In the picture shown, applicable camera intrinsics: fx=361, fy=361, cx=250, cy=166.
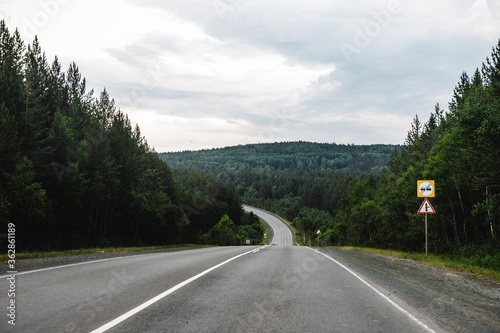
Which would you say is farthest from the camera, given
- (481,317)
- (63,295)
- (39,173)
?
(39,173)

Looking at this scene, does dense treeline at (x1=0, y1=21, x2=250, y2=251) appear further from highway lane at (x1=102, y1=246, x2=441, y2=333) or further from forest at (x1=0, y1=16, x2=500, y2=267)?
highway lane at (x1=102, y1=246, x2=441, y2=333)

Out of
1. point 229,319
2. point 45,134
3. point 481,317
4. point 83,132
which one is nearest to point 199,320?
point 229,319

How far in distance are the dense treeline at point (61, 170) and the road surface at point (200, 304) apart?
21780 millimetres

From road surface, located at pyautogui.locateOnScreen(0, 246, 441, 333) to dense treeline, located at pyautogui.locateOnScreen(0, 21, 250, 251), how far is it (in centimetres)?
2178

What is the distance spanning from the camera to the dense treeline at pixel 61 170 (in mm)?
27078

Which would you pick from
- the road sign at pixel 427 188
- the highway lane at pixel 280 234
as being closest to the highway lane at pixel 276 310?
the road sign at pixel 427 188

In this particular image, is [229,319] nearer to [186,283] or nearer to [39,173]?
[186,283]

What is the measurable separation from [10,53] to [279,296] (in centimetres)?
4182

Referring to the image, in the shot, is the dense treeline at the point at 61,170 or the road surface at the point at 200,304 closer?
the road surface at the point at 200,304

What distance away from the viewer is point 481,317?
18.9 ft

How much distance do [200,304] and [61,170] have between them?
3177 cm

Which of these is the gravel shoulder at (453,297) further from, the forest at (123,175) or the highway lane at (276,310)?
the forest at (123,175)


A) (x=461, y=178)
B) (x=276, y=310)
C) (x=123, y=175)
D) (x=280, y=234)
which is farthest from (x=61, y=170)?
(x=280, y=234)

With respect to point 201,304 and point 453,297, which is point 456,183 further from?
point 201,304
